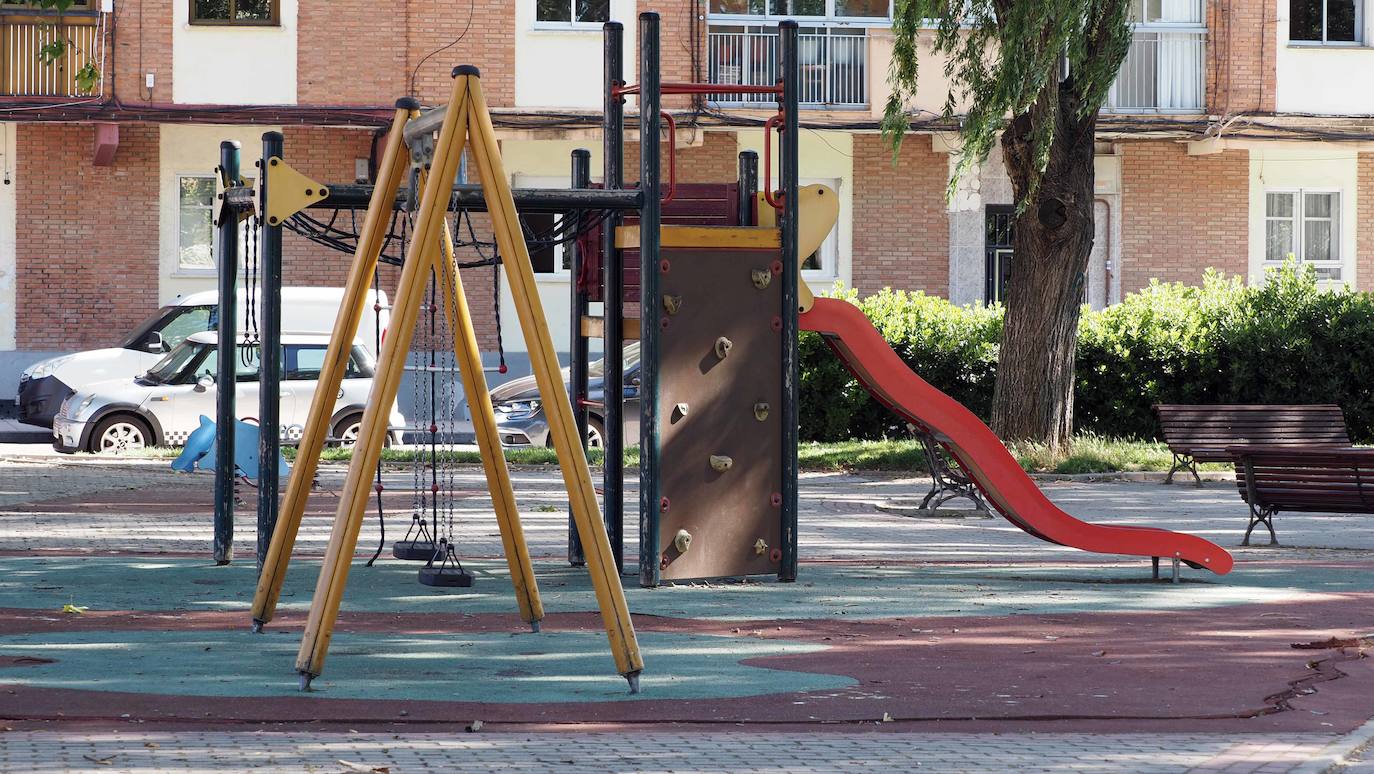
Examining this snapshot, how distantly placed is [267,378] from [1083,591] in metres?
4.58

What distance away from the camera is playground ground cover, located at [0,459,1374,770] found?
18.9ft

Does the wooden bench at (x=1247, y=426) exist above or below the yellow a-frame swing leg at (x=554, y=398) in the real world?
below

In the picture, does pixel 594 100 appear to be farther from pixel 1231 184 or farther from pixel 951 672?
pixel 951 672

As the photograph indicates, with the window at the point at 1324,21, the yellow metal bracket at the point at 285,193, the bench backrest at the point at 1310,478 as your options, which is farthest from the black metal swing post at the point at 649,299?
the window at the point at 1324,21

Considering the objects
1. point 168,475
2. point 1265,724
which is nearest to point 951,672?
point 1265,724

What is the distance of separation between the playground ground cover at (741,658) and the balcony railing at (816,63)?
1783cm

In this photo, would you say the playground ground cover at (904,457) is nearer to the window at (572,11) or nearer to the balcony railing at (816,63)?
the balcony railing at (816,63)

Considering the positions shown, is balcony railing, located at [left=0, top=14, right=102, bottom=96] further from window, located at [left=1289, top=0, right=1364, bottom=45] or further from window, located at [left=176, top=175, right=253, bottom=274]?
window, located at [left=1289, top=0, right=1364, bottom=45]

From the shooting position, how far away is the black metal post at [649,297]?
9328 millimetres

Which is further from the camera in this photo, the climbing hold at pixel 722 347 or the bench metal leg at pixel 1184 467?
the bench metal leg at pixel 1184 467

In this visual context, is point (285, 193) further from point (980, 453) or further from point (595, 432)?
point (595, 432)

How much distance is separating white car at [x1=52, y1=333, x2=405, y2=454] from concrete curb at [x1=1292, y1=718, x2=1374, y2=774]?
→ 15.6 m

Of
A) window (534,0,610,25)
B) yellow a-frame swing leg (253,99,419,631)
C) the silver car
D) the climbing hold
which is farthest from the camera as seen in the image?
window (534,0,610,25)

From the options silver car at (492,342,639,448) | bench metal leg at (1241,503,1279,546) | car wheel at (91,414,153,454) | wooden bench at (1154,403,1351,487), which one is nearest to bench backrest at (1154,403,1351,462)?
wooden bench at (1154,403,1351,487)
